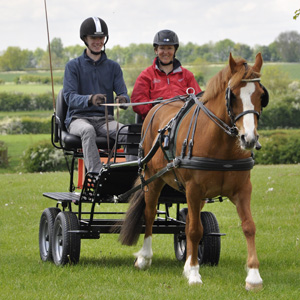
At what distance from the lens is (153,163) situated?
7.34 meters

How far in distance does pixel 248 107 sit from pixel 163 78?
2539 mm

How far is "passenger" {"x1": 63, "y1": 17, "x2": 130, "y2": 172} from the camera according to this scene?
7.60m

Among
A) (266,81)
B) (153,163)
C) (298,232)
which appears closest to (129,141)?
(153,163)

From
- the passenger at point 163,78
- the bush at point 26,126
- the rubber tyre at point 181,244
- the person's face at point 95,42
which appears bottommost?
the bush at point 26,126

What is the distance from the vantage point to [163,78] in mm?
7992

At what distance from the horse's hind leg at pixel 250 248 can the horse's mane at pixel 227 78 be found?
3.16 ft

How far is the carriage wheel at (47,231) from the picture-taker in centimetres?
790

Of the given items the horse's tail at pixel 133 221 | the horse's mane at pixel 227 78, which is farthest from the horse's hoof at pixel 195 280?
the horse's mane at pixel 227 78

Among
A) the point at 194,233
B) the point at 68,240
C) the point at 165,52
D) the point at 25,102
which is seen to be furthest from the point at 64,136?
the point at 25,102

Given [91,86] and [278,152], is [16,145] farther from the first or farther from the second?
[91,86]

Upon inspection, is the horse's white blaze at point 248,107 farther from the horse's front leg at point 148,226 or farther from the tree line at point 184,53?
the tree line at point 184,53

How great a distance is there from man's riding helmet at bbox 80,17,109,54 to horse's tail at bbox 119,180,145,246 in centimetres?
186

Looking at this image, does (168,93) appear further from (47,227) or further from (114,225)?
(47,227)

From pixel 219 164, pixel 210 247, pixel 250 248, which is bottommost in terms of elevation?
pixel 210 247
